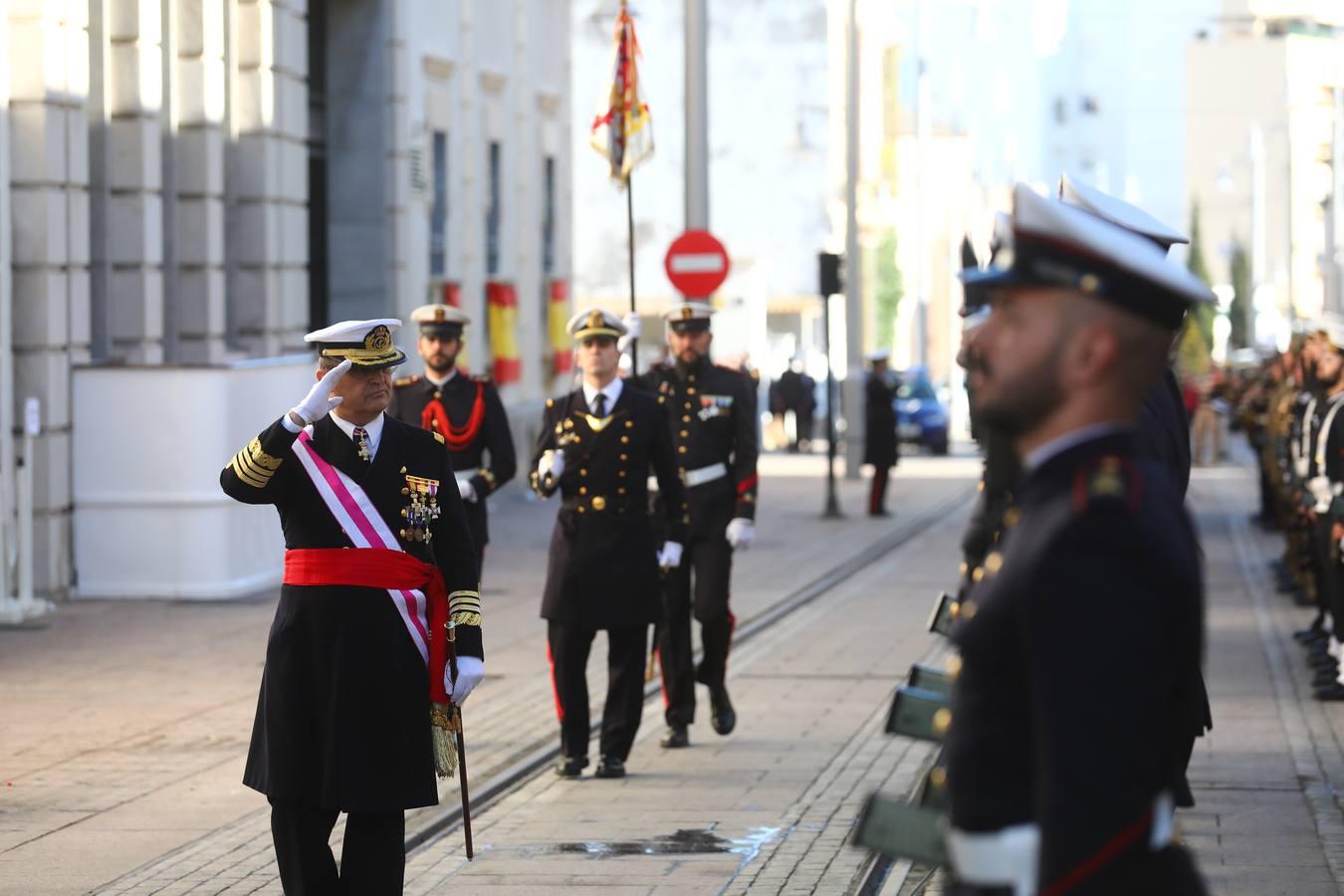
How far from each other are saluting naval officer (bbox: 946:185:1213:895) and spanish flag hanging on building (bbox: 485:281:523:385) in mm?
25675

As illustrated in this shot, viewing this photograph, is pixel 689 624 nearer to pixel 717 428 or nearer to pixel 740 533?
pixel 740 533

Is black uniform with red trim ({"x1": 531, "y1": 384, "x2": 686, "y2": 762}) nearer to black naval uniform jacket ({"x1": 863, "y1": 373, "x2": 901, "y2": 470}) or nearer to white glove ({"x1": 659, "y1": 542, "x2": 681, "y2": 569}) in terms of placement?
white glove ({"x1": 659, "y1": 542, "x2": 681, "y2": 569})

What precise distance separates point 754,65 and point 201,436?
52720 mm

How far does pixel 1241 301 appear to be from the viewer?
317 feet

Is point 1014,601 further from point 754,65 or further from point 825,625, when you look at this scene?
point 754,65

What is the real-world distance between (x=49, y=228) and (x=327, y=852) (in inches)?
436

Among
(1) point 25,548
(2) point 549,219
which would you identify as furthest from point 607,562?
(2) point 549,219

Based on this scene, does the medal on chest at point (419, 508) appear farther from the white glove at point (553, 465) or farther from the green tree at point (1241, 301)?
the green tree at point (1241, 301)

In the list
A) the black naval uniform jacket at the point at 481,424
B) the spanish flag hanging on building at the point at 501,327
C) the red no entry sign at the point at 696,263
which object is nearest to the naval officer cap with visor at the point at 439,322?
the black naval uniform jacket at the point at 481,424

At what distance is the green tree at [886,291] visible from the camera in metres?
86.2

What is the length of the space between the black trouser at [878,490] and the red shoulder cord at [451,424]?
642 inches

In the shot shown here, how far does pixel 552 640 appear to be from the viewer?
33.9 ft

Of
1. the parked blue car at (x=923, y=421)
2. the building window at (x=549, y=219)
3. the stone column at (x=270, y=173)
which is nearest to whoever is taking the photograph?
the stone column at (x=270, y=173)

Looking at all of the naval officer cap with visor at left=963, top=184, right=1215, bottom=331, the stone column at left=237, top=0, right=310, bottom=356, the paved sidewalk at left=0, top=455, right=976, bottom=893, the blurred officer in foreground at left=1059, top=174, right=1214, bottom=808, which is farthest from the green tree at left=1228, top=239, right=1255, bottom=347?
the naval officer cap with visor at left=963, top=184, right=1215, bottom=331
